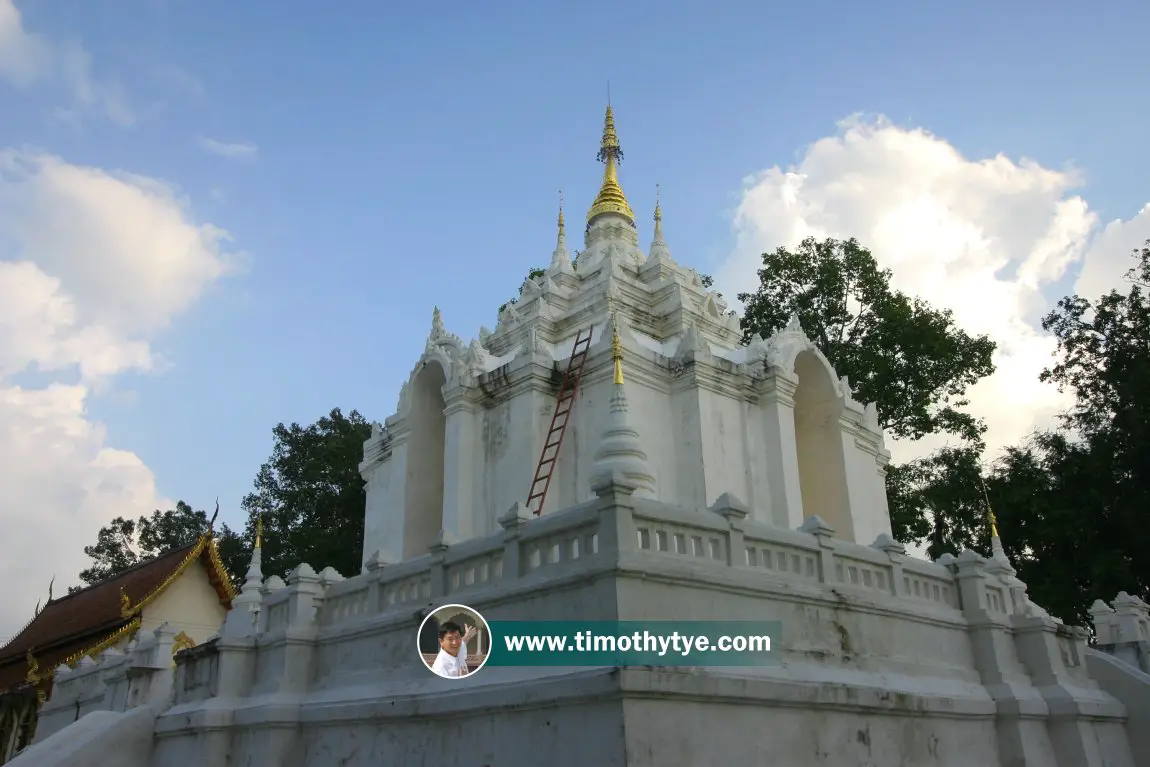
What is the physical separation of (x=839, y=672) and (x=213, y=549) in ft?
49.9

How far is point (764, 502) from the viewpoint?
49.2ft

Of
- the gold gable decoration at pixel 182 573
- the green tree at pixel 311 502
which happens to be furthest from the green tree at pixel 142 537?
the gold gable decoration at pixel 182 573

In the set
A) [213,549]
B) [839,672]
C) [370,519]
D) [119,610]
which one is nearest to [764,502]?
[839,672]

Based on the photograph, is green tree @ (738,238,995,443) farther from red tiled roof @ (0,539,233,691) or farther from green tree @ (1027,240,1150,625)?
red tiled roof @ (0,539,233,691)

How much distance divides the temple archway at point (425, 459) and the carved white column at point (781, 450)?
5512mm

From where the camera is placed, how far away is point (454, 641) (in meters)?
8.75

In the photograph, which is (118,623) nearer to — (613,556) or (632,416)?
(632,416)

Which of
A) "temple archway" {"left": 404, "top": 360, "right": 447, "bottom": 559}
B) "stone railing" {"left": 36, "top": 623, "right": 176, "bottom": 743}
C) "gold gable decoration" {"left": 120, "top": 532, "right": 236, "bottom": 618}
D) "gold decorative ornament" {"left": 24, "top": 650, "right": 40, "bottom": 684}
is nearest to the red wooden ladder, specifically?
"temple archway" {"left": 404, "top": 360, "right": 447, "bottom": 559}

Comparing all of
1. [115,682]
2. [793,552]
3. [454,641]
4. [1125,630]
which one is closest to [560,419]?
[793,552]

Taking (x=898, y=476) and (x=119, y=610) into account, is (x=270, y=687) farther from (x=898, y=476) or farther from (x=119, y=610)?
(x=898, y=476)

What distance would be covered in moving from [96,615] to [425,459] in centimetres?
885

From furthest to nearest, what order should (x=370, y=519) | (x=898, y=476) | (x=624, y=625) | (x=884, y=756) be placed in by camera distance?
1. (x=898, y=476)
2. (x=370, y=519)
3. (x=884, y=756)
4. (x=624, y=625)

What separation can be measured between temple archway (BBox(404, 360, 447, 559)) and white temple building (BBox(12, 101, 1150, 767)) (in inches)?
1.6

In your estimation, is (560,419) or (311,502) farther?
(311,502)
